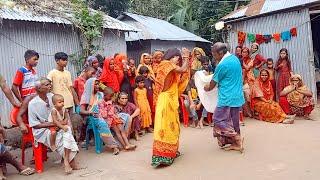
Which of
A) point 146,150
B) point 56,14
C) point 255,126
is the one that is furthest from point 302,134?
point 56,14

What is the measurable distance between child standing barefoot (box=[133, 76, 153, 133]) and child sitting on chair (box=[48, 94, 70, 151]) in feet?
7.50

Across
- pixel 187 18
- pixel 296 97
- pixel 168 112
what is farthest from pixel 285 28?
pixel 187 18

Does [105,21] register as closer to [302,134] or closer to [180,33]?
[302,134]

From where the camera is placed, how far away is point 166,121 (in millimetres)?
5418

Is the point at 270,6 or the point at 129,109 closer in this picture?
the point at 129,109

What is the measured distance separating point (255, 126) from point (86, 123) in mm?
3325

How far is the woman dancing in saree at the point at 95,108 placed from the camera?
6.23m

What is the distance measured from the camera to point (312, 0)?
30.8 ft

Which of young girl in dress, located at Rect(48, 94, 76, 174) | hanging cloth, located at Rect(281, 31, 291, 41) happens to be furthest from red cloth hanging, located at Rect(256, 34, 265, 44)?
young girl in dress, located at Rect(48, 94, 76, 174)

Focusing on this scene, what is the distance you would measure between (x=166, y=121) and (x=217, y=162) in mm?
899

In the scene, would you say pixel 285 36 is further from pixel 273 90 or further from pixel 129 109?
pixel 129 109

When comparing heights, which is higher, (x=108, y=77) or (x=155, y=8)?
(x=155, y=8)

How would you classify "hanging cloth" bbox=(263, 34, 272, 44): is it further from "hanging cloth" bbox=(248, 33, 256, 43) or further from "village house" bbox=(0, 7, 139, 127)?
"village house" bbox=(0, 7, 139, 127)

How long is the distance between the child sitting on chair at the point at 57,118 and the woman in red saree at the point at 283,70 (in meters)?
5.64
